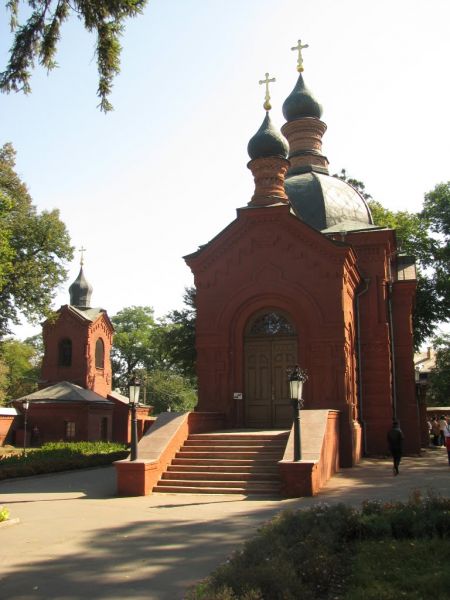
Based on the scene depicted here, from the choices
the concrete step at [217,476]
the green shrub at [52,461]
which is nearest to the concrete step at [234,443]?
the concrete step at [217,476]

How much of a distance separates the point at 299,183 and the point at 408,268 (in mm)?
6186

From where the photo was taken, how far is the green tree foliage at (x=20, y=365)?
218 feet

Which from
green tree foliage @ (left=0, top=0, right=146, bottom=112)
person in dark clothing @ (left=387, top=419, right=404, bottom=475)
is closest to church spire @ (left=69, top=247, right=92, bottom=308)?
person in dark clothing @ (left=387, top=419, right=404, bottom=475)

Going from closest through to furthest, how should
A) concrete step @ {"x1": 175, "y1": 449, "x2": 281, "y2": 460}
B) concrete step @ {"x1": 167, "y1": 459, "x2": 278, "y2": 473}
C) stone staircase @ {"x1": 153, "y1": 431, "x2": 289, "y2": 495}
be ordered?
1. stone staircase @ {"x1": 153, "y1": 431, "x2": 289, "y2": 495}
2. concrete step @ {"x1": 167, "y1": 459, "x2": 278, "y2": 473}
3. concrete step @ {"x1": 175, "y1": 449, "x2": 281, "y2": 460}

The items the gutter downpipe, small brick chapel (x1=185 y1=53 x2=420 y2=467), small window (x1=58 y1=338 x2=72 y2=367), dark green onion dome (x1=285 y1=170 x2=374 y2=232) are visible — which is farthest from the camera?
small window (x1=58 y1=338 x2=72 y2=367)

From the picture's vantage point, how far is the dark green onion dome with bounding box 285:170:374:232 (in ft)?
80.8

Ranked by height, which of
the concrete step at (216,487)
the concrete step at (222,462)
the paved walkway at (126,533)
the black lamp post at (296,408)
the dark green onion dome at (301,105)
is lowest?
the paved walkway at (126,533)

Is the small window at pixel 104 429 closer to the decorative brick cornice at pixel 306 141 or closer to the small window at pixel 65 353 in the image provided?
the small window at pixel 65 353

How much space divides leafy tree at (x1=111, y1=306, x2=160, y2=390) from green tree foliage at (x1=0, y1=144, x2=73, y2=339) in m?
31.3

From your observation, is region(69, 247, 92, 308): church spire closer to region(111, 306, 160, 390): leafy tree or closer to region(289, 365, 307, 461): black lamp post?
region(111, 306, 160, 390): leafy tree

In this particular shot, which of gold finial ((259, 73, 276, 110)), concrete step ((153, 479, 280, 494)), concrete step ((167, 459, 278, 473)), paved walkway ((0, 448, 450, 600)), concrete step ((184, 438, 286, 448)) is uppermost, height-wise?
gold finial ((259, 73, 276, 110))

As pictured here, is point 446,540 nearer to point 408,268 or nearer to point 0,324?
point 408,268

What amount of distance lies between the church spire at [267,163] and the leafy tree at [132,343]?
4534cm

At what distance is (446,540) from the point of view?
7.73 metres
